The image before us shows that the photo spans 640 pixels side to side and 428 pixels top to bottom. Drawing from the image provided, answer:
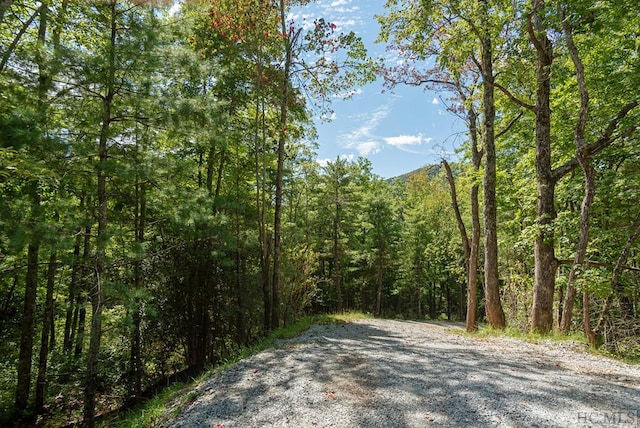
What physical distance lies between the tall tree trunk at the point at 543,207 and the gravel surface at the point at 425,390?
101cm

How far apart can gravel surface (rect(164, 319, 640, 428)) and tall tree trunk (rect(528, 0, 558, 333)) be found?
3.32ft

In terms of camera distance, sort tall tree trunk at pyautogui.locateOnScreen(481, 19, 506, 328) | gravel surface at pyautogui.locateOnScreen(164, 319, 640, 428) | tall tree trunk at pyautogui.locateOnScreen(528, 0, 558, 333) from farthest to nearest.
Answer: tall tree trunk at pyautogui.locateOnScreen(481, 19, 506, 328) → tall tree trunk at pyautogui.locateOnScreen(528, 0, 558, 333) → gravel surface at pyautogui.locateOnScreen(164, 319, 640, 428)

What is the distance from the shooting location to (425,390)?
13.0 ft

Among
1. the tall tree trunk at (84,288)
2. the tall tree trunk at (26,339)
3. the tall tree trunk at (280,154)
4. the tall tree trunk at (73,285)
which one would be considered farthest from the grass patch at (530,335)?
the tall tree trunk at (26,339)

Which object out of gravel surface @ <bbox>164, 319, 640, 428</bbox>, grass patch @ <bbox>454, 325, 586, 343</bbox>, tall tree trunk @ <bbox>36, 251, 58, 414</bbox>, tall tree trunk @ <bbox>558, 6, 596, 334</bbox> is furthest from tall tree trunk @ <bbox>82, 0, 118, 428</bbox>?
grass patch @ <bbox>454, 325, 586, 343</bbox>

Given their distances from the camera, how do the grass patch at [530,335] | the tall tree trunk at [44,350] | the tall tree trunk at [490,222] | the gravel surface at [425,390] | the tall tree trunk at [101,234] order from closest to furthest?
1. the gravel surface at [425,390]
2. the tall tree trunk at [101,234]
3. the grass patch at [530,335]
4. the tall tree trunk at [44,350]
5. the tall tree trunk at [490,222]

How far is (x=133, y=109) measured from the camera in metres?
5.37

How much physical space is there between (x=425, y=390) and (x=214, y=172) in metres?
10.1

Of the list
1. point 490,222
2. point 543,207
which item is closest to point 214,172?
point 490,222

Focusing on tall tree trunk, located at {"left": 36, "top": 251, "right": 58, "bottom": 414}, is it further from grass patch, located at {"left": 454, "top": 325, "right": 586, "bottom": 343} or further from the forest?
grass patch, located at {"left": 454, "top": 325, "right": 586, "bottom": 343}

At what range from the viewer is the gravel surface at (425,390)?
3215 millimetres

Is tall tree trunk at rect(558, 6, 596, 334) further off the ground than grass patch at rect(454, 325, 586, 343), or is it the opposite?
tall tree trunk at rect(558, 6, 596, 334)

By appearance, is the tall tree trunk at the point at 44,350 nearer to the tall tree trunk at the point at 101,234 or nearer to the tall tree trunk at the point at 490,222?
the tall tree trunk at the point at 101,234

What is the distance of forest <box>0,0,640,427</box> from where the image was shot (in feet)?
16.3
